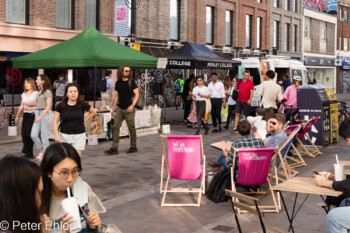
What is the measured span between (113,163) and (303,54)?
124 ft

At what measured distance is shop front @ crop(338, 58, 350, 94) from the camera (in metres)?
54.7

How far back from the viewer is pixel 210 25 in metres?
32.9

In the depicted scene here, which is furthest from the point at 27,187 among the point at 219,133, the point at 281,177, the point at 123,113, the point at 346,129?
the point at 219,133

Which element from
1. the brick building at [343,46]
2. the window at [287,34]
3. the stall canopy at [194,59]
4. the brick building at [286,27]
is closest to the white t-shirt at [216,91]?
the stall canopy at [194,59]

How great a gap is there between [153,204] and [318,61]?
145ft

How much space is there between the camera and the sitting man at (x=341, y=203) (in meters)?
3.96

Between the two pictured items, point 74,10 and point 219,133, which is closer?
point 219,133

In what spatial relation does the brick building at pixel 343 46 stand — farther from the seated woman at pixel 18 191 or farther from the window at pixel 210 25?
the seated woman at pixel 18 191

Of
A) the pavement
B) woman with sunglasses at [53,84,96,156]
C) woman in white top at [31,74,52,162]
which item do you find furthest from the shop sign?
woman with sunglasses at [53,84,96,156]

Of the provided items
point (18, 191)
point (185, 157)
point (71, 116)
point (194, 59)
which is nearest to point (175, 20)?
point (194, 59)

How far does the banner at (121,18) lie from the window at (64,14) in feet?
6.40

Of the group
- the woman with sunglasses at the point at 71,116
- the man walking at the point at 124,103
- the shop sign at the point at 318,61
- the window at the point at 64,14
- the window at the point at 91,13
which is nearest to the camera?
the woman with sunglasses at the point at 71,116

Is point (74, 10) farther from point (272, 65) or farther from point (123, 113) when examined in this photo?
point (123, 113)

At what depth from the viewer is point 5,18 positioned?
20.1 metres
